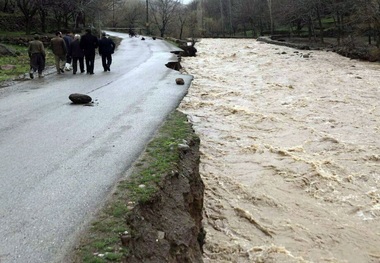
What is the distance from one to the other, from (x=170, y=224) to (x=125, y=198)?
65 centimetres

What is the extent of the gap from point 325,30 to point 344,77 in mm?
40227

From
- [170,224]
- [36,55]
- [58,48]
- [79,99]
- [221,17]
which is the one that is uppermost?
[221,17]

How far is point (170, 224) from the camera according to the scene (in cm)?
471

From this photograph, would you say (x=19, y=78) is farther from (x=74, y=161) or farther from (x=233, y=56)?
(x=233, y=56)

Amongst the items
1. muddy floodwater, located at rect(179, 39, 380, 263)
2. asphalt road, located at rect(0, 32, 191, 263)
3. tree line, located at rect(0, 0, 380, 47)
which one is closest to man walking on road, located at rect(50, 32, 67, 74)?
asphalt road, located at rect(0, 32, 191, 263)

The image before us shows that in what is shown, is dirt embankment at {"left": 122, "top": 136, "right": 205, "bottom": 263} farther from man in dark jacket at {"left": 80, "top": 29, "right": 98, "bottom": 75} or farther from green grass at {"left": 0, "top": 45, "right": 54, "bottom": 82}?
man in dark jacket at {"left": 80, "top": 29, "right": 98, "bottom": 75}

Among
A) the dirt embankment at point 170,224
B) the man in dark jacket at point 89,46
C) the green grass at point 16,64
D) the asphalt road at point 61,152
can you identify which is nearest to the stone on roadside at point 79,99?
the asphalt road at point 61,152

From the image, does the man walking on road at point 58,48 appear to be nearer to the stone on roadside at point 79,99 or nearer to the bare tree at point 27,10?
the stone on roadside at point 79,99

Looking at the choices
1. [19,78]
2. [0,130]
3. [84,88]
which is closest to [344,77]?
[84,88]

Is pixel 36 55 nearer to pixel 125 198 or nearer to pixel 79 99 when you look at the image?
pixel 79 99

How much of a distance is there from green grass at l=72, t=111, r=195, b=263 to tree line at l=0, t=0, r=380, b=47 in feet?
87.8

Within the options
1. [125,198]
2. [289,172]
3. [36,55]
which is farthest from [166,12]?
[125,198]

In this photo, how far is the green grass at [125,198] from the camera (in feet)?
12.3

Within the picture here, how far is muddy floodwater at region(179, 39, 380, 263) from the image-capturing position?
580cm
